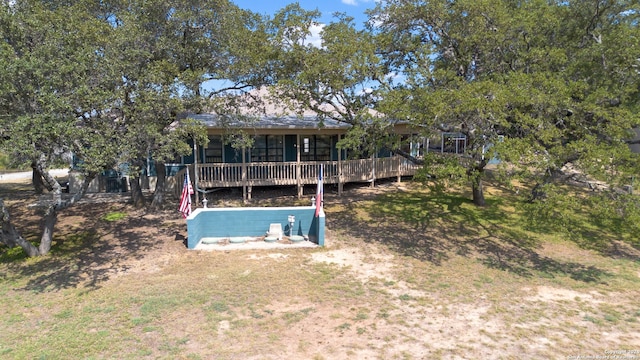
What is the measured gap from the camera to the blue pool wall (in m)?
12.0

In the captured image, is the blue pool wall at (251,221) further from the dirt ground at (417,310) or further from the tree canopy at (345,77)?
the tree canopy at (345,77)

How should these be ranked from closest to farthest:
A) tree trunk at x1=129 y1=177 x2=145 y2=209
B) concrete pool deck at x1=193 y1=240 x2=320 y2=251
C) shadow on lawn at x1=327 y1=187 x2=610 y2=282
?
shadow on lawn at x1=327 y1=187 x2=610 y2=282 < concrete pool deck at x1=193 y1=240 x2=320 y2=251 < tree trunk at x1=129 y1=177 x2=145 y2=209

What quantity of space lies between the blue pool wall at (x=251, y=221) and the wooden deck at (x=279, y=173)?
12.8ft

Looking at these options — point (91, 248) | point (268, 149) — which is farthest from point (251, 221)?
point (268, 149)

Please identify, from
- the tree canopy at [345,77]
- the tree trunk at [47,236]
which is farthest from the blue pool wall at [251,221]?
the tree trunk at [47,236]

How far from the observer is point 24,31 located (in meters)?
8.15

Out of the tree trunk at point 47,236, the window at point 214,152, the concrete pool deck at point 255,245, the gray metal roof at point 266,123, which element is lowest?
the concrete pool deck at point 255,245

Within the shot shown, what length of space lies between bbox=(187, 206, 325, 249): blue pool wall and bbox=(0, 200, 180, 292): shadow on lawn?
1.31m

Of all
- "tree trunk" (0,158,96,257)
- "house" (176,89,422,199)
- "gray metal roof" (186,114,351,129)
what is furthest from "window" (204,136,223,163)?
"tree trunk" (0,158,96,257)

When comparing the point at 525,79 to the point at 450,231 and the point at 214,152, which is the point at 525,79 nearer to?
the point at 450,231

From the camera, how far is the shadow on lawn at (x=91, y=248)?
29.5 feet

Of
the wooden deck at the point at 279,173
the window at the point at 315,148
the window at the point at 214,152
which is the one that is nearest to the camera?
Answer: the wooden deck at the point at 279,173

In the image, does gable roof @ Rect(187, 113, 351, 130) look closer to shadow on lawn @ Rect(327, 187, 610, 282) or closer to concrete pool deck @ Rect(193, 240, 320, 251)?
shadow on lawn @ Rect(327, 187, 610, 282)

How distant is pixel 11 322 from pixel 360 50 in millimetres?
10466
